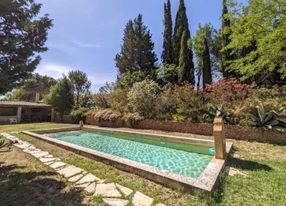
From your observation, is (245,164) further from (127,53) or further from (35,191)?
(127,53)

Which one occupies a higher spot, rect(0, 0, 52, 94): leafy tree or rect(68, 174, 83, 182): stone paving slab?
rect(0, 0, 52, 94): leafy tree

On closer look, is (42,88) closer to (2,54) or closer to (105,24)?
(105,24)

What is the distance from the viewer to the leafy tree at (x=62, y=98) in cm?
2039

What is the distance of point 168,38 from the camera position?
2214 centimetres

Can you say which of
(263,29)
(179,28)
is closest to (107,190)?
(263,29)

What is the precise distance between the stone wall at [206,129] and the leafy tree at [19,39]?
8.65 meters

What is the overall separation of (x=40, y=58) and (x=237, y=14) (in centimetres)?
1086

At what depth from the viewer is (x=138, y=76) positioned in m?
20.7

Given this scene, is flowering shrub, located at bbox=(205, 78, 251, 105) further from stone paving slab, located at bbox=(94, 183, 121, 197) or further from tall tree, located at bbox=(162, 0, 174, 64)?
tall tree, located at bbox=(162, 0, 174, 64)

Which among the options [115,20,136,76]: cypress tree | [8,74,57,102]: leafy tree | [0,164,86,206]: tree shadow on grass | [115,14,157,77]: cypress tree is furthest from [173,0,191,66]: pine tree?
[8,74,57,102]: leafy tree

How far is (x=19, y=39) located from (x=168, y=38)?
65.9ft

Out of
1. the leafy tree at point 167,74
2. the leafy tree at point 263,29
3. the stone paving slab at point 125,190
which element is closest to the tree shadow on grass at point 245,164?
the stone paving slab at point 125,190

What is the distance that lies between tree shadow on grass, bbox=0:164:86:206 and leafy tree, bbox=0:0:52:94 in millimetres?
2241

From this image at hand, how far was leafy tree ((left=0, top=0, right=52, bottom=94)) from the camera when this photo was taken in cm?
416
